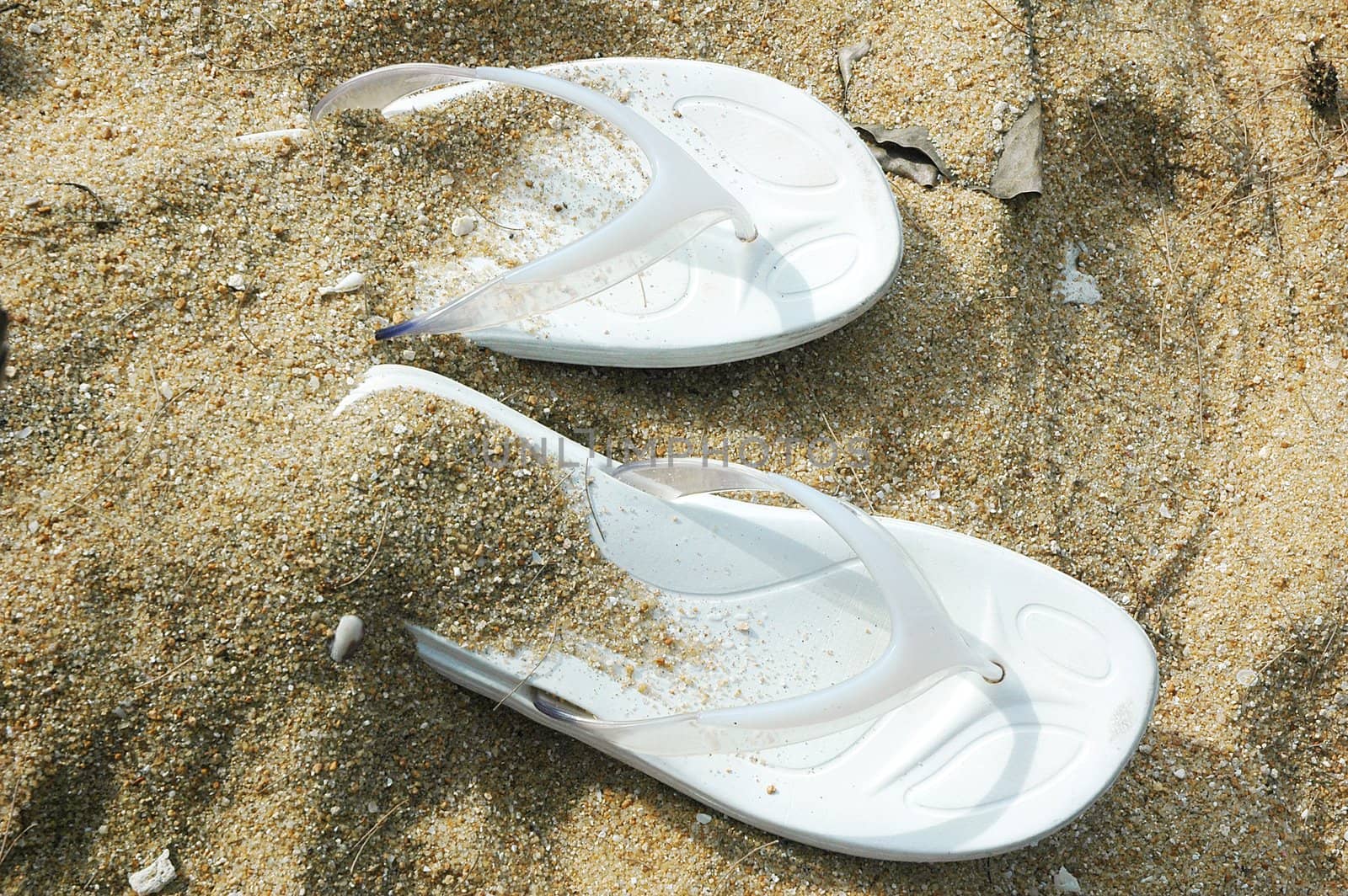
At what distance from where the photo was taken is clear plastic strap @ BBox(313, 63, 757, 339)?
1323 mm

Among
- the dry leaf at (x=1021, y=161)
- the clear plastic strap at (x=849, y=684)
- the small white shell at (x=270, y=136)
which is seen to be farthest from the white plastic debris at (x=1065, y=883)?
the small white shell at (x=270, y=136)

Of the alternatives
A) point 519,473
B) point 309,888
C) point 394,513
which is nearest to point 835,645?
point 519,473

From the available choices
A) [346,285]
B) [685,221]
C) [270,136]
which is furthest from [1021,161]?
[270,136]

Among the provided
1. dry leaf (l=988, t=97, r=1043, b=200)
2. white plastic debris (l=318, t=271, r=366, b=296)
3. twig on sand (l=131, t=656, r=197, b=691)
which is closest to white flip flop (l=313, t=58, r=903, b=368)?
white plastic debris (l=318, t=271, r=366, b=296)

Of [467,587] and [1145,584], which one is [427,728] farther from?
[1145,584]

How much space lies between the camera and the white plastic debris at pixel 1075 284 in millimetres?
1663

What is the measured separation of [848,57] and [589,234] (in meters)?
0.73

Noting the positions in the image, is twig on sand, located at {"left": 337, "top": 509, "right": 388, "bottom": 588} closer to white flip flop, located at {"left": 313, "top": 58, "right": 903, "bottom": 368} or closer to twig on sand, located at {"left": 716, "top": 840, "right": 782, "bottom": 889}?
white flip flop, located at {"left": 313, "top": 58, "right": 903, "bottom": 368}

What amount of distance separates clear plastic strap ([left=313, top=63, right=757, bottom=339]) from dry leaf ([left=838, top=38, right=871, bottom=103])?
433mm

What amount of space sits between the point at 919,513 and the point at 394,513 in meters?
0.86

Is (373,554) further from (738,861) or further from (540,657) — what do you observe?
(738,861)

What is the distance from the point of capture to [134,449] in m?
1.29

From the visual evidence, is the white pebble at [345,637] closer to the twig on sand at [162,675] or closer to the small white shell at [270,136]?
the twig on sand at [162,675]

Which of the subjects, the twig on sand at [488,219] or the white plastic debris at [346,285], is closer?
the white plastic debris at [346,285]
